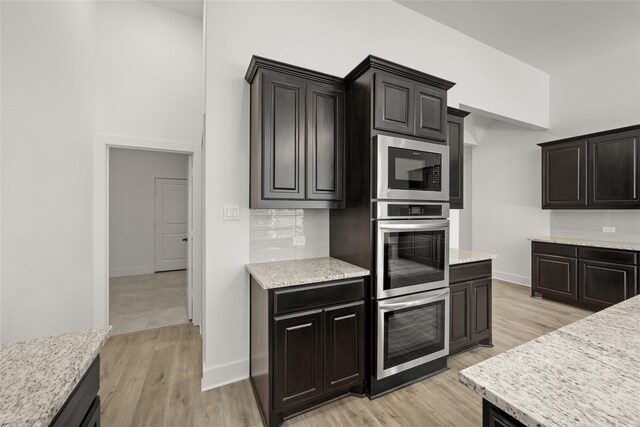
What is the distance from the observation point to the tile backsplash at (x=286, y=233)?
2363 millimetres

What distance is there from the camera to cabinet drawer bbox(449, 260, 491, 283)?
2.50 metres

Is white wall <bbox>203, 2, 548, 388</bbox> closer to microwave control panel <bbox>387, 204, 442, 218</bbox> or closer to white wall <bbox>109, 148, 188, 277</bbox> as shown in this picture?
microwave control panel <bbox>387, 204, 442, 218</bbox>

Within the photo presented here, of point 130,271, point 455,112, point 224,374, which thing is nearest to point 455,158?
point 455,112

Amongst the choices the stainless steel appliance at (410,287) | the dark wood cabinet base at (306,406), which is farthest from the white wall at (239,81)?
the stainless steel appliance at (410,287)

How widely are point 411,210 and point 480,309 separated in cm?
139

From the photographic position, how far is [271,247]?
241 centimetres

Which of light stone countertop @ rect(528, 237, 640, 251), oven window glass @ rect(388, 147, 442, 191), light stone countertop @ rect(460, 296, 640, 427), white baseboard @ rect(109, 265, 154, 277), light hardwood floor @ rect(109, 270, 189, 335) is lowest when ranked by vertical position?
light hardwood floor @ rect(109, 270, 189, 335)

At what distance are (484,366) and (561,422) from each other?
8.4 inches

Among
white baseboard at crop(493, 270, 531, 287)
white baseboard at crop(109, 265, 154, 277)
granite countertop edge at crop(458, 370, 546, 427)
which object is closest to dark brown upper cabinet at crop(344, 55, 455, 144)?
granite countertop edge at crop(458, 370, 546, 427)

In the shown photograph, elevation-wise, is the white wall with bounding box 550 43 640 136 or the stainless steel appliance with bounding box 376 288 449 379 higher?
the white wall with bounding box 550 43 640 136

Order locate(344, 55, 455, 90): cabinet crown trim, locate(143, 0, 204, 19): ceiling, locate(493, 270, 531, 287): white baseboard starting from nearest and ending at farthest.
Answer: locate(344, 55, 455, 90): cabinet crown trim → locate(143, 0, 204, 19): ceiling → locate(493, 270, 531, 287): white baseboard

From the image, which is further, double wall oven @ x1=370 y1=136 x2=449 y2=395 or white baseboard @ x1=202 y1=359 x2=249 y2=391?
white baseboard @ x1=202 y1=359 x2=249 y2=391

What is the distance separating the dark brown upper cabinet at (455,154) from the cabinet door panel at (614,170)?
93.4 inches

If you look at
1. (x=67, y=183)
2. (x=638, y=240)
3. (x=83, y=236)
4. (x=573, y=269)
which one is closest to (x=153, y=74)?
(x=67, y=183)
